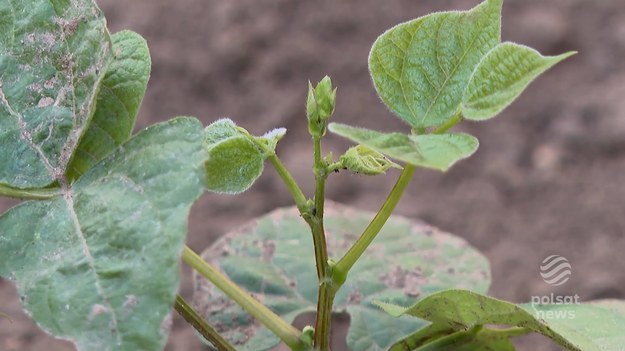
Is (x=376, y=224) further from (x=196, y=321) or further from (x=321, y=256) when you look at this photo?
(x=196, y=321)

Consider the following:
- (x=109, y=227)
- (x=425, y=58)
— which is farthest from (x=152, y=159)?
(x=425, y=58)

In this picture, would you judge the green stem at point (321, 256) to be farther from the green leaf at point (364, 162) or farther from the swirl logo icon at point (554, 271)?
the swirl logo icon at point (554, 271)

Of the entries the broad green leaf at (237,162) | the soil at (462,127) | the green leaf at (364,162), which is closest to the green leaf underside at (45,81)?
the broad green leaf at (237,162)

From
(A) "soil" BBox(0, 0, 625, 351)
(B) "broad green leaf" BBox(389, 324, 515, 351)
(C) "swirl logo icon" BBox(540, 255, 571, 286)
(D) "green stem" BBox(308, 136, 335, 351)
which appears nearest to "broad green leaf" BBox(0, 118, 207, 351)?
(D) "green stem" BBox(308, 136, 335, 351)

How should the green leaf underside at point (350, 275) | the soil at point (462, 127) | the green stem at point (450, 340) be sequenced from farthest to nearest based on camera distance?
the soil at point (462, 127)
the green leaf underside at point (350, 275)
the green stem at point (450, 340)

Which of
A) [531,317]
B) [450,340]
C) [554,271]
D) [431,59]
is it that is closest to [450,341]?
[450,340]

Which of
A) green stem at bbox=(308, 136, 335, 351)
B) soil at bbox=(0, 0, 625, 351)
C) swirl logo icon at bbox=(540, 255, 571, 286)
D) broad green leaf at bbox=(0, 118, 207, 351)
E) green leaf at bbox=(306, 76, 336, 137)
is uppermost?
soil at bbox=(0, 0, 625, 351)

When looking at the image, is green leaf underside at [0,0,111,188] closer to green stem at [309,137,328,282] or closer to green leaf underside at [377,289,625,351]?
green stem at [309,137,328,282]

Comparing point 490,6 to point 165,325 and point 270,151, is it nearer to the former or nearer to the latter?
point 270,151
